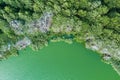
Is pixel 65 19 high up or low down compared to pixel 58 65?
up

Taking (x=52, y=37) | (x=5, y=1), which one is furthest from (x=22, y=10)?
(x=52, y=37)

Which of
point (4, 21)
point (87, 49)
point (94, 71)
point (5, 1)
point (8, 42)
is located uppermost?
point (5, 1)

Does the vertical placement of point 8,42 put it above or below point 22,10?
below

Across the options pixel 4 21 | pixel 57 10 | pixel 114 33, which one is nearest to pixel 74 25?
pixel 57 10

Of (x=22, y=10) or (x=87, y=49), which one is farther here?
(x=87, y=49)

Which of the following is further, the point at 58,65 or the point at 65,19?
the point at 58,65

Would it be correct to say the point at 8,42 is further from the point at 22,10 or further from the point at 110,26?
the point at 110,26

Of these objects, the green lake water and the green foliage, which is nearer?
the green foliage

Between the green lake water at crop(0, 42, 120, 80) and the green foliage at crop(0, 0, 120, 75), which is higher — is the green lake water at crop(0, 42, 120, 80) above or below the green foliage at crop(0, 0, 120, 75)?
below
